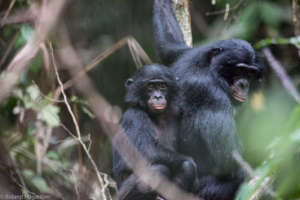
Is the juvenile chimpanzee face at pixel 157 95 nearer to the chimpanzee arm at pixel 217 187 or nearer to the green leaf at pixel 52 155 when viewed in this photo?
the chimpanzee arm at pixel 217 187

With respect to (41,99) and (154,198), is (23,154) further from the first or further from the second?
(154,198)

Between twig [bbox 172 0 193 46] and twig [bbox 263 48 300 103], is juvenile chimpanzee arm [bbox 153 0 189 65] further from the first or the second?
twig [bbox 263 48 300 103]

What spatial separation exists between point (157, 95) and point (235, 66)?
109 cm

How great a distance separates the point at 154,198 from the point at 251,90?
2.28 meters

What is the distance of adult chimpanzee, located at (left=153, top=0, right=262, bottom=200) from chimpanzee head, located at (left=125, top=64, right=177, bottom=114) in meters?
0.19

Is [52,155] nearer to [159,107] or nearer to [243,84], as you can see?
[159,107]

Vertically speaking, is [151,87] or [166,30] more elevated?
[166,30]

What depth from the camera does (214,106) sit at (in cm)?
511

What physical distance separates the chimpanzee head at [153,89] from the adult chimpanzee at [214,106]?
0.62 ft

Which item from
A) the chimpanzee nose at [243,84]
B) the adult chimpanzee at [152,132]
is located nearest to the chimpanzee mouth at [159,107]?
the adult chimpanzee at [152,132]

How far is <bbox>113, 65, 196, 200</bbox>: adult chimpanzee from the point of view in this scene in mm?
4805

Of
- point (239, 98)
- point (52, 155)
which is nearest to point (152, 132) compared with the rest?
point (239, 98)

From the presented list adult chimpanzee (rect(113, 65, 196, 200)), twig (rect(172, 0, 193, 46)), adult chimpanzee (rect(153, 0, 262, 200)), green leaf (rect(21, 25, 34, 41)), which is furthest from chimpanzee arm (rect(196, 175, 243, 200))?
green leaf (rect(21, 25, 34, 41))

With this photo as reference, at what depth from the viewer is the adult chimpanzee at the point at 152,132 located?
4.80 metres
